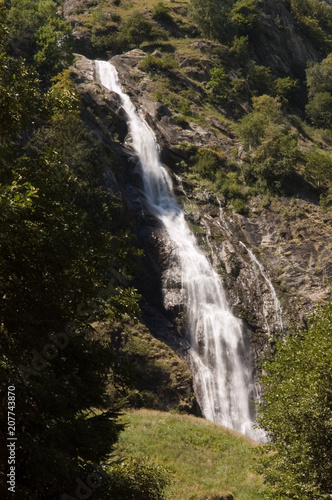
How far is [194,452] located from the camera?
778 inches

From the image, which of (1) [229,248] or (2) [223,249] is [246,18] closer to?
(1) [229,248]

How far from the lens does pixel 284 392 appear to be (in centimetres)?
1573

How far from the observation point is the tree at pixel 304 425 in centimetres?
1351

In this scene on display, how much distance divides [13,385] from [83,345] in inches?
94.1

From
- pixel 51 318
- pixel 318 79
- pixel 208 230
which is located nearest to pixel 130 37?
pixel 318 79

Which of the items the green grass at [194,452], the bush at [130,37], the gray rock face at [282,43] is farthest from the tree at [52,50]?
the green grass at [194,452]

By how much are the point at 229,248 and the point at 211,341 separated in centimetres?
978

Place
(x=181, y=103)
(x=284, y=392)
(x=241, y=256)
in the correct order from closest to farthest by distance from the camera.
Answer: (x=284, y=392) → (x=241, y=256) → (x=181, y=103)

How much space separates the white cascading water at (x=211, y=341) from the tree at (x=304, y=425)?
1358 cm

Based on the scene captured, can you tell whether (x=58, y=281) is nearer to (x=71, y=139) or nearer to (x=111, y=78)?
(x=71, y=139)

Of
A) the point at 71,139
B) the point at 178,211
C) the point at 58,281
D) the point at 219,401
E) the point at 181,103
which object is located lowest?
the point at 219,401

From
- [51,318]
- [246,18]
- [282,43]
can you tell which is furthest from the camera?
[282,43]

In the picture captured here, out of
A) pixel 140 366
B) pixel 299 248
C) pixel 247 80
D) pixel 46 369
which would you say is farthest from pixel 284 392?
pixel 247 80

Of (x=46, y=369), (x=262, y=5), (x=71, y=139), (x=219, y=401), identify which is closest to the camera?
(x=46, y=369)
